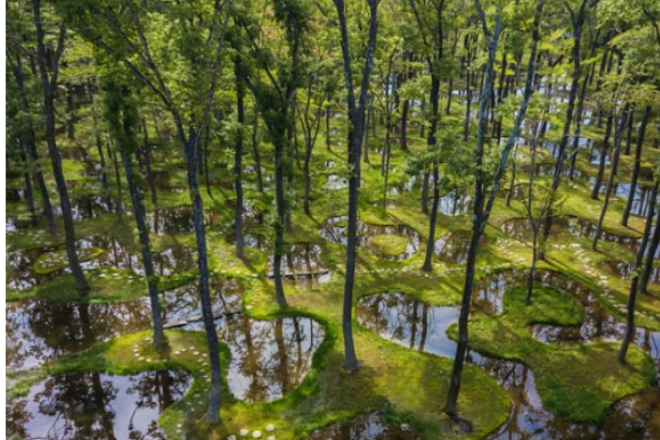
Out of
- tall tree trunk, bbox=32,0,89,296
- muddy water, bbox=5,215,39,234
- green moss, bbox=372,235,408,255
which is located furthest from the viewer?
muddy water, bbox=5,215,39,234

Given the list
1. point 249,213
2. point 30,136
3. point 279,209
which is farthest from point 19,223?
point 279,209

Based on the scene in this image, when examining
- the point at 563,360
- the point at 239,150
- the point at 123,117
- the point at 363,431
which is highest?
the point at 123,117

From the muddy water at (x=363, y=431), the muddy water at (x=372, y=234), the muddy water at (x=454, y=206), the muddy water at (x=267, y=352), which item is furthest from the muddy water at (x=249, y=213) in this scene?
the muddy water at (x=363, y=431)

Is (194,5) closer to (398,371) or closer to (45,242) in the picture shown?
(398,371)

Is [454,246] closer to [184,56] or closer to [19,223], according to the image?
[184,56]

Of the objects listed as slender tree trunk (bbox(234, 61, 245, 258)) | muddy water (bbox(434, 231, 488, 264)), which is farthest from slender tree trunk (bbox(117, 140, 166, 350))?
muddy water (bbox(434, 231, 488, 264))

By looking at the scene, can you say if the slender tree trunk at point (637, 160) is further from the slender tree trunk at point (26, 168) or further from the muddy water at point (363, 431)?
the slender tree trunk at point (26, 168)

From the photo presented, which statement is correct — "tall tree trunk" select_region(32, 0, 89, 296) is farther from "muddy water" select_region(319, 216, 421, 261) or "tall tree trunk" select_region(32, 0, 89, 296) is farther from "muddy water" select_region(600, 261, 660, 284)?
"muddy water" select_region(600, 261, 660, 284)
